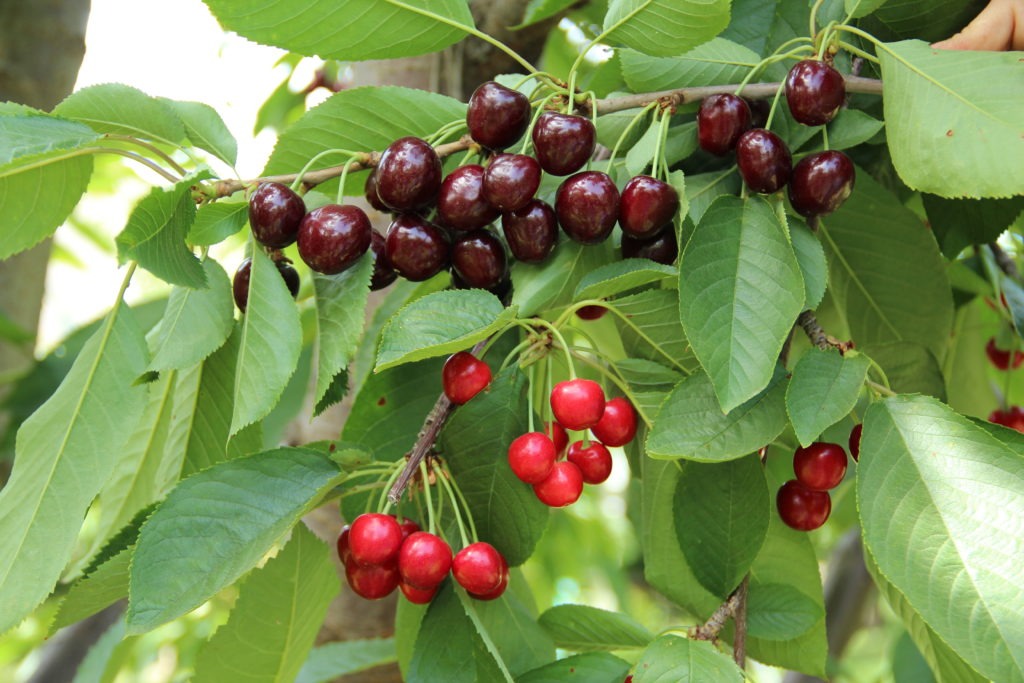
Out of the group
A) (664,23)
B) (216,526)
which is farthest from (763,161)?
(216,526)

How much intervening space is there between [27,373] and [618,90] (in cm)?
131

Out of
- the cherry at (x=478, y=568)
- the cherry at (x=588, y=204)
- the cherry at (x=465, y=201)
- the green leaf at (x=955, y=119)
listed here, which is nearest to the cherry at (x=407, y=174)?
the cherry at (x=465, y=201)

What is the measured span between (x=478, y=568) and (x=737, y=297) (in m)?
0.35

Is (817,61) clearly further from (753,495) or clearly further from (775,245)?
(753,495)

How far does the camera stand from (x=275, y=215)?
0.91 metres

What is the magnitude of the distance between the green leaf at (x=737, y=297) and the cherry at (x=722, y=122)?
0.38 ft

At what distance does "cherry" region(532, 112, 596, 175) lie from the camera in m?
0.91

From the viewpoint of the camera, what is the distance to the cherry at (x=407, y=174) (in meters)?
0.91

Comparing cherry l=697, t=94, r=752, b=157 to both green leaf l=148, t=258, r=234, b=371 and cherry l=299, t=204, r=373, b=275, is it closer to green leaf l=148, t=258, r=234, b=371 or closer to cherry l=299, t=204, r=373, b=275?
cherry l=299, t=204, r=373, b=275

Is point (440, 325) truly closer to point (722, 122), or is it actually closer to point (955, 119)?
point (722, 122)

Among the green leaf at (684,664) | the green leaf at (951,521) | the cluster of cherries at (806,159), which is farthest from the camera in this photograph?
the cluster of cherries at (806,159)

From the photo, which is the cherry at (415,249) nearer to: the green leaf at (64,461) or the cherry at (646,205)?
the cherry at (646,205)

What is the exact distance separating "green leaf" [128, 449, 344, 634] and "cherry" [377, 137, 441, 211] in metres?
0.27

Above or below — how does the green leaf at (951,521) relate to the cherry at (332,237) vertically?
below
